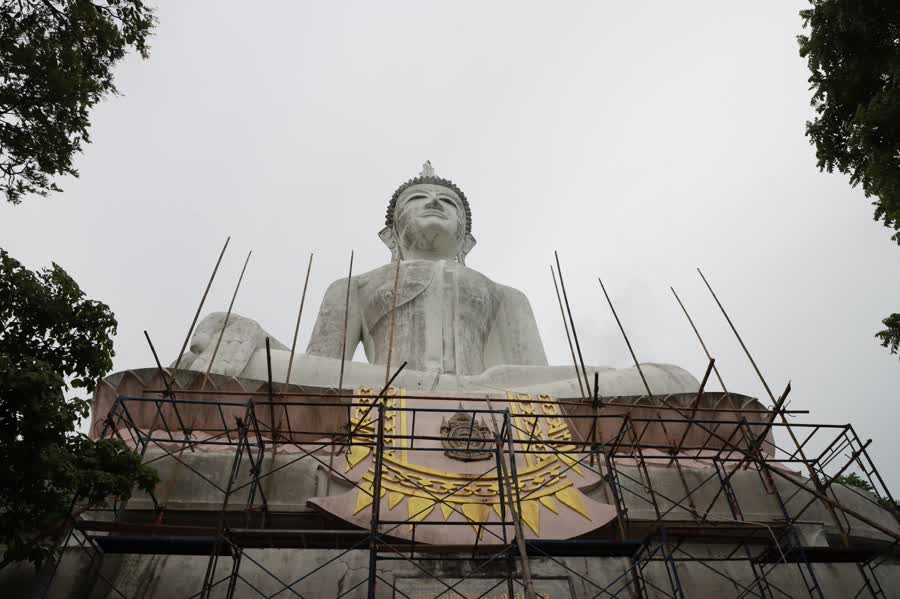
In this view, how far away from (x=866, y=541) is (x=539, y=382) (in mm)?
3695

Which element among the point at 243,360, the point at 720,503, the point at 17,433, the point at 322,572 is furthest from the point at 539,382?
the point at 17,433

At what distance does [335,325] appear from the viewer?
10.8 metres

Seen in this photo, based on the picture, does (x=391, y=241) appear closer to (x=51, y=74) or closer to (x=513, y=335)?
(x=513, y=335)

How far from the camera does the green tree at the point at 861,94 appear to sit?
5.75 m

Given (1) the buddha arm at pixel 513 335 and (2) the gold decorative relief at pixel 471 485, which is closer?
(2) the gold decorative relief at pixel 471 485

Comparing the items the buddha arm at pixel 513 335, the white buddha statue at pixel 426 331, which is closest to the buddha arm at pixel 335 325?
the white buddha statue at pixel 426 331

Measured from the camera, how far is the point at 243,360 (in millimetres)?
8836

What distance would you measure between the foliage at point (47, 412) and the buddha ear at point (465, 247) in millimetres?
8251

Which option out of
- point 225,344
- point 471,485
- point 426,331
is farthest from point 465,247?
point 471,485

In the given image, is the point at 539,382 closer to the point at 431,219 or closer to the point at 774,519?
the point at 774,519

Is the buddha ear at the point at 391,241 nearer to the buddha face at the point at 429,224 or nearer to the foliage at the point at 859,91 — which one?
the buddha face at the point at 429,224

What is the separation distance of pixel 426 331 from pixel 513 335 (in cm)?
145

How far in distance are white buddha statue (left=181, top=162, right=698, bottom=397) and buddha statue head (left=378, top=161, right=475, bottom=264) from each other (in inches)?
0.7

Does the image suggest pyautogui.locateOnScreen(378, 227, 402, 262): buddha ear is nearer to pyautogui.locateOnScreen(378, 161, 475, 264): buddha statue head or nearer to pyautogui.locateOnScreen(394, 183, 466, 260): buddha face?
pyautogui.locateOnScreen(378, 161, 475, 264): buddha statue head
